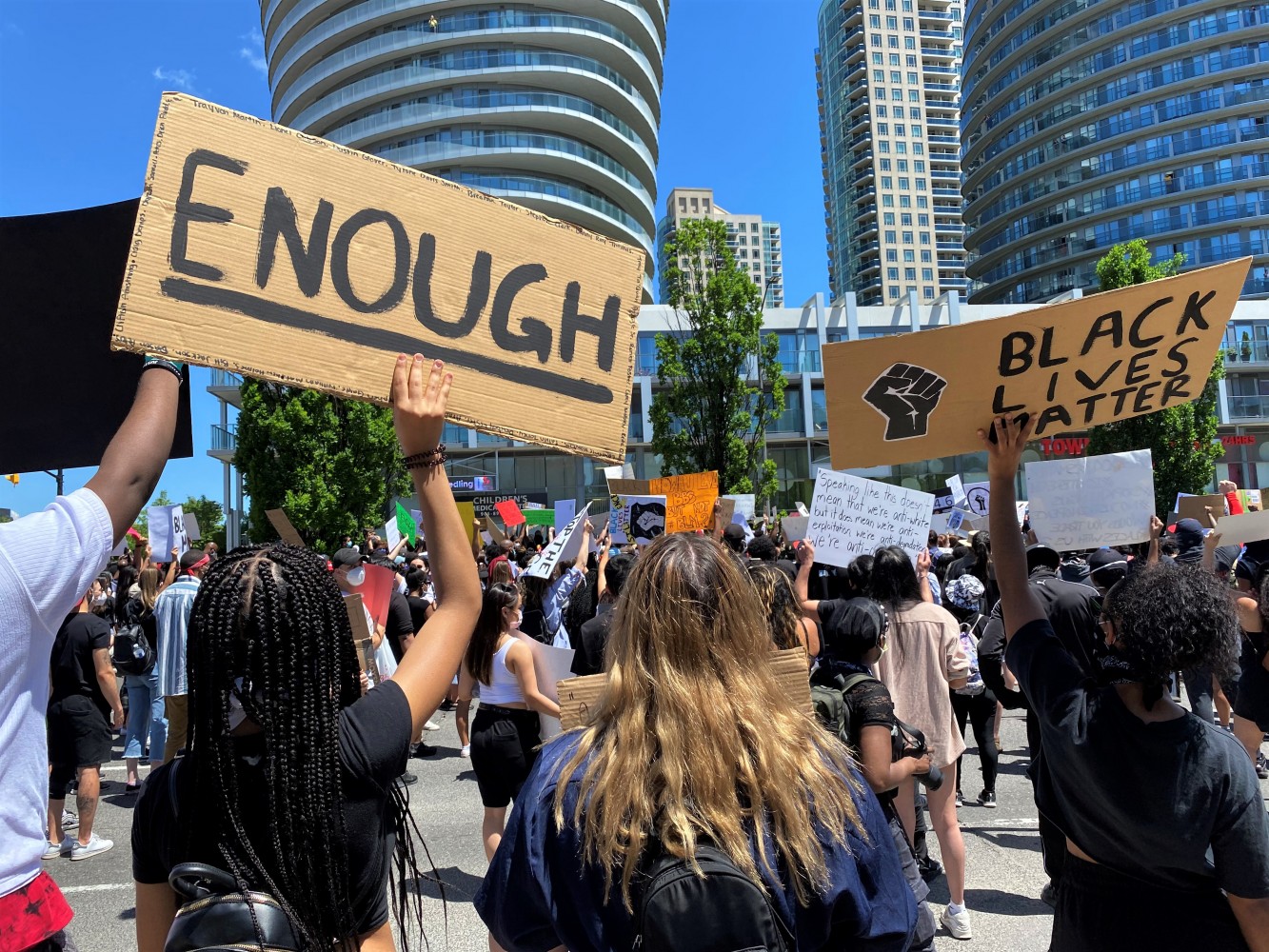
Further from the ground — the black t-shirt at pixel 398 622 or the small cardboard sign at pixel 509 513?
the small cardboard sign at pixel 509 513

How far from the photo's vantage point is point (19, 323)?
234 centimetres

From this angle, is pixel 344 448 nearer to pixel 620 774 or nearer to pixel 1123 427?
pixel 1123 427

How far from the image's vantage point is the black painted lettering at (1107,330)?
124 inches

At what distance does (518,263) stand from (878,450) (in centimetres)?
150

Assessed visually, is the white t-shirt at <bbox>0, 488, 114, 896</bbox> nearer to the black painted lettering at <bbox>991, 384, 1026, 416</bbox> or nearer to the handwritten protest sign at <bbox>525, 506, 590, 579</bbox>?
the black painted lettering at <bbox>991, 384, 1026, 416</bbox>

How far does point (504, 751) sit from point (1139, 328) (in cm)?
375

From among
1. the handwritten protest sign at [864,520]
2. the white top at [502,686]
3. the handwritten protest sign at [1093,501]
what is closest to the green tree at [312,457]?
the handwritten protest sign at [864,520]

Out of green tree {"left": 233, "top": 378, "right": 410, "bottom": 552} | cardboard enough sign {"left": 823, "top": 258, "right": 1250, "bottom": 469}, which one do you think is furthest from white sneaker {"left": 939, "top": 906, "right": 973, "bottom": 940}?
green tree {"left": 233, "top": 378, "right": 410, "bottom": 552}

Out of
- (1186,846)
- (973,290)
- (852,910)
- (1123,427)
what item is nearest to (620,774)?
(852,910)

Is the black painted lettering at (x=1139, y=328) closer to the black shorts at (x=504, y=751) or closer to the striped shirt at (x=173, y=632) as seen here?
the black shorts at (x=504, y=751)

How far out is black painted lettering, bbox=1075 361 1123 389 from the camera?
3182mm

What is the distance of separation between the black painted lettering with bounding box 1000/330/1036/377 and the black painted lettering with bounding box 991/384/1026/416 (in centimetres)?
6

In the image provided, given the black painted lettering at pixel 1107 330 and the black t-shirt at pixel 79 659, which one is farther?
the black t-shirt at pixel 79 659

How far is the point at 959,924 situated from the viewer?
15.1ft
